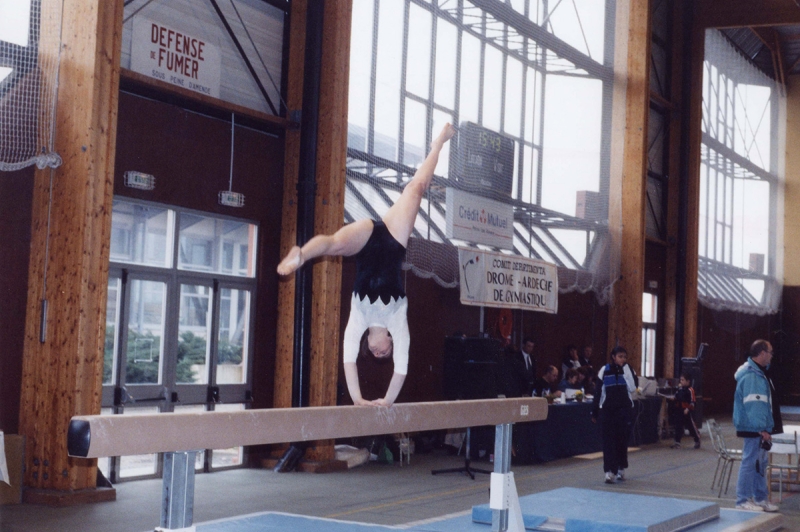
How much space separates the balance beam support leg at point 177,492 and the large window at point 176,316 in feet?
17.9

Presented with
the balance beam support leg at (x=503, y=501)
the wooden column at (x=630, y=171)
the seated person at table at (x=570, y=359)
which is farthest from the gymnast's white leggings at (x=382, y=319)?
the wooden column at (x=630, y=171)

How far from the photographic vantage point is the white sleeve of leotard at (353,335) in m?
5.52

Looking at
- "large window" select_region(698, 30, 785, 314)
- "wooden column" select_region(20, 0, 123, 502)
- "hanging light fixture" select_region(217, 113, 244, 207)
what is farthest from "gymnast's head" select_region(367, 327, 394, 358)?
"large window" select_region(698, 30, 785, 314)

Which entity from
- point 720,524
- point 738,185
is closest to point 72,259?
point 720,524

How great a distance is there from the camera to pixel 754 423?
8.67m

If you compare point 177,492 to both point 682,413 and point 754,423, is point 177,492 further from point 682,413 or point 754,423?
point 682,413

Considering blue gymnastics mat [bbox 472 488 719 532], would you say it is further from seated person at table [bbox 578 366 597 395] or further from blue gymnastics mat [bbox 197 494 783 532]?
seated person at table [bbox 578 366 597 395]

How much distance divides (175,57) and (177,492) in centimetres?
684

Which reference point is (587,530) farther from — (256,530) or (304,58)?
(304,58)

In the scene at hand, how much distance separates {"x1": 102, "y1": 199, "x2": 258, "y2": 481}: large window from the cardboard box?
1.36 meters

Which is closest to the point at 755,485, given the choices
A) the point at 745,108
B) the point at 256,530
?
the point at 256,530

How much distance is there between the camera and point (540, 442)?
12.8 m

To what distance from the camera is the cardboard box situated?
816 cm

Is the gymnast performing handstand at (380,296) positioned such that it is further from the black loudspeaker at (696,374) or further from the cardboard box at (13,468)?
the black loudspeaker at (696,374)
